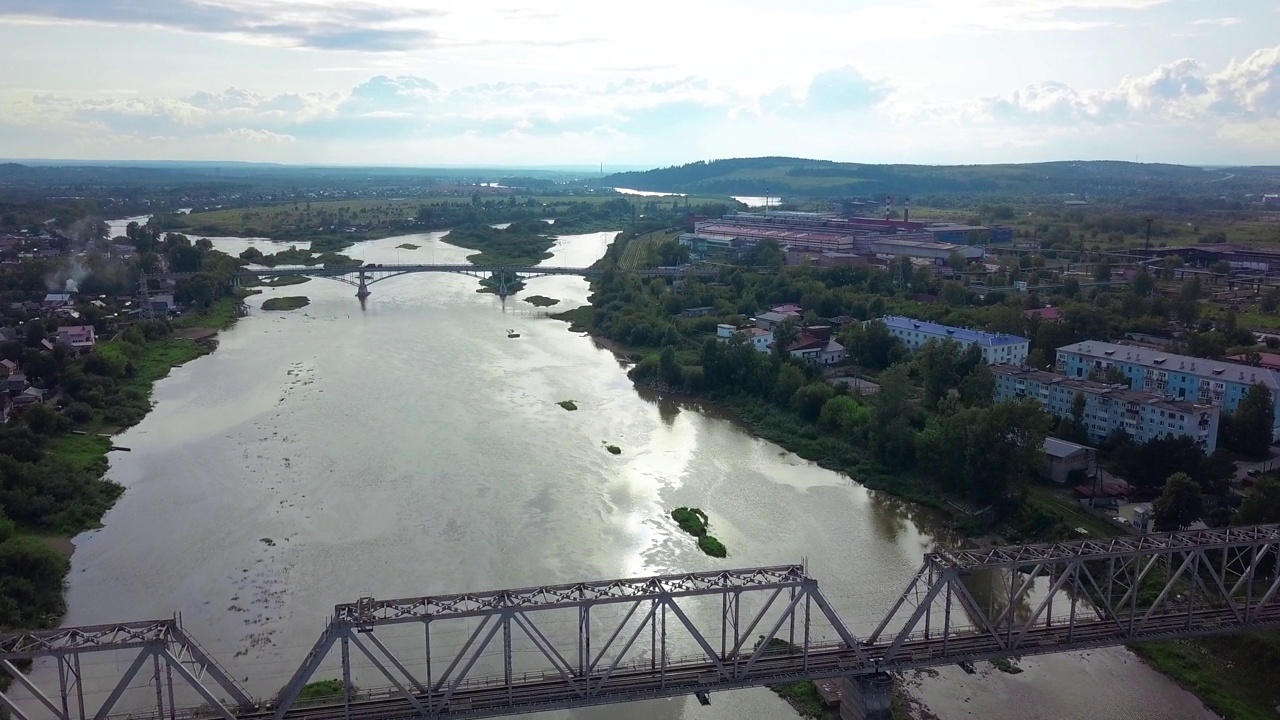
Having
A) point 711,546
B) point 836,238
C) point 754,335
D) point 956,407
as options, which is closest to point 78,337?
point 754,335

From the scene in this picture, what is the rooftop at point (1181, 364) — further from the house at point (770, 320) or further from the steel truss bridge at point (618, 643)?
the steel truss bridge at point (618, 643)

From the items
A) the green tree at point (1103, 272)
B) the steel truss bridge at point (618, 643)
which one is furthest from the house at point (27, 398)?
the green tree at point (1103, 272)

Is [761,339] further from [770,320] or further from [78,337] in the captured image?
[78,337]

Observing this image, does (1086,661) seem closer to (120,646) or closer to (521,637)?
(521,637)

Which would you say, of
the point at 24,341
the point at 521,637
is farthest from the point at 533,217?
the point at 521,637

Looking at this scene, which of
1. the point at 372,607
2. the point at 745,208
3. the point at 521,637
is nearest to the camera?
the point at 372,607
